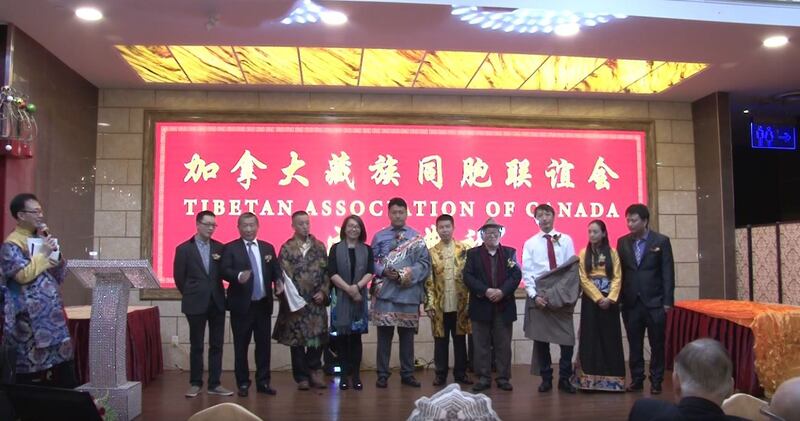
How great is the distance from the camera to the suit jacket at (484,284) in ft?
15.8

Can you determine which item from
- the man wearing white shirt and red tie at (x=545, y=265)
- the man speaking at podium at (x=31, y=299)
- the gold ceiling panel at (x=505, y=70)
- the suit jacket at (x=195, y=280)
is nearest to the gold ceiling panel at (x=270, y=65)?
the gold ceiling panel at (x=505, y=70)

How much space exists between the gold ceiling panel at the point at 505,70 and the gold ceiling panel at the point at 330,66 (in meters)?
1.15

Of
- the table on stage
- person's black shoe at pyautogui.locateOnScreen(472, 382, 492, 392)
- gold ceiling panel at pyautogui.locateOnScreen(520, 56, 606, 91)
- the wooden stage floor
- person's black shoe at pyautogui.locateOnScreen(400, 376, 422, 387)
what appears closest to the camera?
the wooden stage floor

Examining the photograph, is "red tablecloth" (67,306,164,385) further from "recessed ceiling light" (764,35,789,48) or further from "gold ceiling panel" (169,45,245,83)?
"recessed ceiling light" (764,35,789,48)

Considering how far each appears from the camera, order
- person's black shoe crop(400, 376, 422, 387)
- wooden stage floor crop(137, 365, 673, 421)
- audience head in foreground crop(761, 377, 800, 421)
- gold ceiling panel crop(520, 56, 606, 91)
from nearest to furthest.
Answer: audience head in foreground crop(761, 377, 800, 421)
wooden stage floor crop(137, 365, 673, 421)
person's black shoe crop(400, 376, 422, 387)
gold ceiling panel crop(520, 56, 606, 91)

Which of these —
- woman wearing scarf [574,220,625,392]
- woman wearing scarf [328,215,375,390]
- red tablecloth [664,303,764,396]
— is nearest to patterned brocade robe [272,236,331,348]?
woman wearing scarf [328,215,375,390]

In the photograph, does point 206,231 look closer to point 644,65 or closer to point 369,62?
point 369,62

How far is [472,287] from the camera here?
4.81m

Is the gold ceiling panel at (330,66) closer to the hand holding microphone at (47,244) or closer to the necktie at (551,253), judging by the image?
the necktie at (551,253)

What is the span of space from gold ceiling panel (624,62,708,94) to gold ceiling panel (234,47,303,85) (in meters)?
3.28

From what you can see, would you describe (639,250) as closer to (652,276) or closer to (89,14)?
(652,276)

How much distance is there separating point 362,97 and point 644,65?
2.67 meters

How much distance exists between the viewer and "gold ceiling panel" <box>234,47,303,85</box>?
550 cm

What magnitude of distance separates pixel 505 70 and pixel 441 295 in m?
2.24
